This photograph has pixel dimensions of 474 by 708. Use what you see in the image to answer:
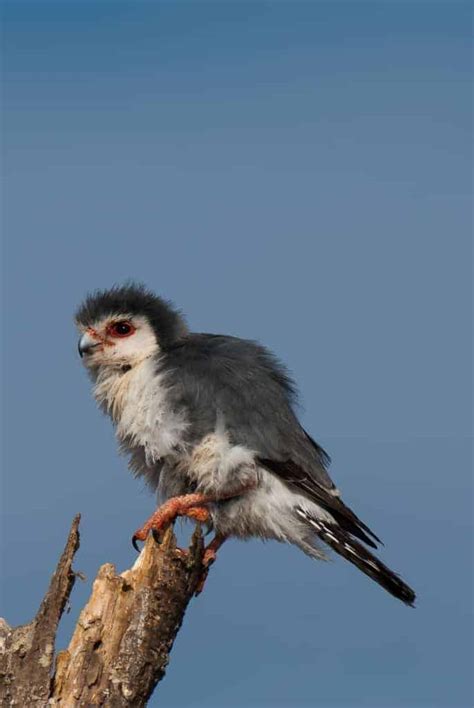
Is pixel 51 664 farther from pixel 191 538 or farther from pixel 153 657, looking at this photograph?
pixel 191 538

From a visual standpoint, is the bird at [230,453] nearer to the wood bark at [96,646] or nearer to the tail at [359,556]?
the tail at [359,556]

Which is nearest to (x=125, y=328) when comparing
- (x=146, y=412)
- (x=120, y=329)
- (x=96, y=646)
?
(x=120, y=329)

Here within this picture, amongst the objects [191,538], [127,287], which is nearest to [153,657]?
[191,538]

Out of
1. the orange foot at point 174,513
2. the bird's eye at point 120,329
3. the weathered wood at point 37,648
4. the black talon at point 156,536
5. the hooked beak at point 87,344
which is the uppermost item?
the bird's eye at point 120,329

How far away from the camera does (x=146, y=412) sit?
5.14m

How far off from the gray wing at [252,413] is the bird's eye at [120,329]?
1.27 feet

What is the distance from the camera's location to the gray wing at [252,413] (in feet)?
16.4

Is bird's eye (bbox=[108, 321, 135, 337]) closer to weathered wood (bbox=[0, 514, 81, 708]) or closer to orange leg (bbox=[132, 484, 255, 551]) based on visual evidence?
orange leg (bbox=[132, 484, 255, 551])

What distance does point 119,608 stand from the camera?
412 cm

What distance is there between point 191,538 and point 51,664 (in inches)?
32.1

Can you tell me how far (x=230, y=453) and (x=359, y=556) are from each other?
2.78 ft

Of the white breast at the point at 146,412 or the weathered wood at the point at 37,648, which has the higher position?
the white breast at the point at 146,412

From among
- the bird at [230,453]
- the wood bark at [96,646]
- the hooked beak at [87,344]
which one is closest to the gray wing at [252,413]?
the bird at [230,453]

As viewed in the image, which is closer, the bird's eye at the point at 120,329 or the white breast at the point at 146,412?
the white breast at the point at 146,412
